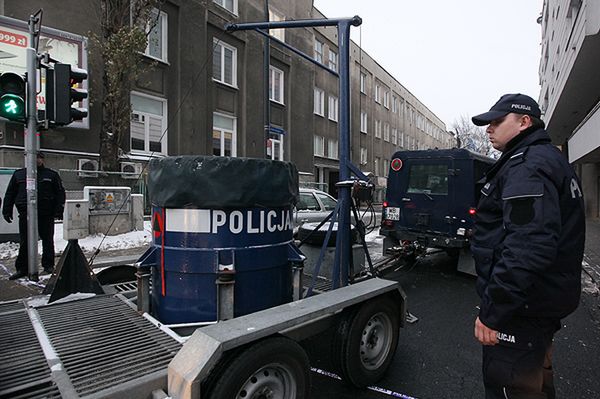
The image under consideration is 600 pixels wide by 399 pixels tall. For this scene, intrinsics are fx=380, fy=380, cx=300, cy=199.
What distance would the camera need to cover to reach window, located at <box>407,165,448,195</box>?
7.63 metres

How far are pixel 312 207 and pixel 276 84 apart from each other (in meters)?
13.4

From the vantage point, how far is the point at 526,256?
179 cm

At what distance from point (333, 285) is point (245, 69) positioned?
16.7 metres

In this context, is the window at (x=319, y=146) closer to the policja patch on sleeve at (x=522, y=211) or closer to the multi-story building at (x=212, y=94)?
the multi-story building at (x=212, y=94)

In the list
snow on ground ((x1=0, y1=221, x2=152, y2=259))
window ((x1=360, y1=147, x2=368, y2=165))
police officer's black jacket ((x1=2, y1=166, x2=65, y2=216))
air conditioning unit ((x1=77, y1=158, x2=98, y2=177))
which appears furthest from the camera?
window ((x1=360, y1=147, x2=368, y2=165))

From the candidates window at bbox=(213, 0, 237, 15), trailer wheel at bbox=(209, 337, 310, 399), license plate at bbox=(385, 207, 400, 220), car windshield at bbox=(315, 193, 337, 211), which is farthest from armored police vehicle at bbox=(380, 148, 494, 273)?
window at bbox=(213, 0, 237, 15)

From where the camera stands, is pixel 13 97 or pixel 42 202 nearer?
pixel 13 97

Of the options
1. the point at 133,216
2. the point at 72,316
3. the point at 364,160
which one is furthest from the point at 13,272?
the point at 364,160

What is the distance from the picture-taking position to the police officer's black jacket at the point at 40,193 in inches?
256

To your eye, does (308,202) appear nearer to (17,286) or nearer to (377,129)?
(17,286)

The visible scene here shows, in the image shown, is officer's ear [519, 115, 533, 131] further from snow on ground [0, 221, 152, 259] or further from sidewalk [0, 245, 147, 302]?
snow on ground [0, 221, 152, 259]

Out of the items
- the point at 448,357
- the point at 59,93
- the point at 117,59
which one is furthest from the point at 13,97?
the point at 117,59

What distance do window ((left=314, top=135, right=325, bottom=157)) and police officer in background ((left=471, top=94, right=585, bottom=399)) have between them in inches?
916

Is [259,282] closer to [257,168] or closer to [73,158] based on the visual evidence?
[257,168]
